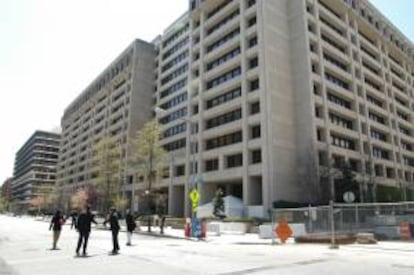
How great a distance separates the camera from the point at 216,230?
33781 millimetres

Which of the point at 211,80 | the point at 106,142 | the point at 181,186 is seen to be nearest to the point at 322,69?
the point at 211,80

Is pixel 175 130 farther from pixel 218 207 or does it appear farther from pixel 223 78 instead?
pixel 218 207

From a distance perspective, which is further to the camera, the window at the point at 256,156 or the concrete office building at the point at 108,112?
the concrete office building at the point at 108,112

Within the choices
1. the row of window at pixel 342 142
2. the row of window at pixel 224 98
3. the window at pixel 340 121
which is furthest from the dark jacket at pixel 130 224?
the window at pixel 340 121

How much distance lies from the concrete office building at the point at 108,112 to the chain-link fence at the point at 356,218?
57.4m

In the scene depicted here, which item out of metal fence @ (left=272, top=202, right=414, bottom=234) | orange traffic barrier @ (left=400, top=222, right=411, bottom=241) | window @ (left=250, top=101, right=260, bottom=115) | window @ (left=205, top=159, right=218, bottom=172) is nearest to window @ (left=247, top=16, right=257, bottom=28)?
window @ (left=250, top=101, right=260, bottom=115)

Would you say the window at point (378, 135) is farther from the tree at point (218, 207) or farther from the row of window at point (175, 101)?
the row of window at point (175, 101)

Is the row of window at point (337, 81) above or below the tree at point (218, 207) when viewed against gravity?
above

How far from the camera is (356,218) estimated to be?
25.5 m

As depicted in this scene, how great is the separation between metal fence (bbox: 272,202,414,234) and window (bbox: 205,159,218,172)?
91.4ft

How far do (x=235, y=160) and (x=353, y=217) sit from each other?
89.1 feet

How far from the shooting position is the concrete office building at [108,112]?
83.3 m

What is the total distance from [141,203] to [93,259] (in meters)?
61.7

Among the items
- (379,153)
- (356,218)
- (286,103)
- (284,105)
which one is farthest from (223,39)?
(356,218)
